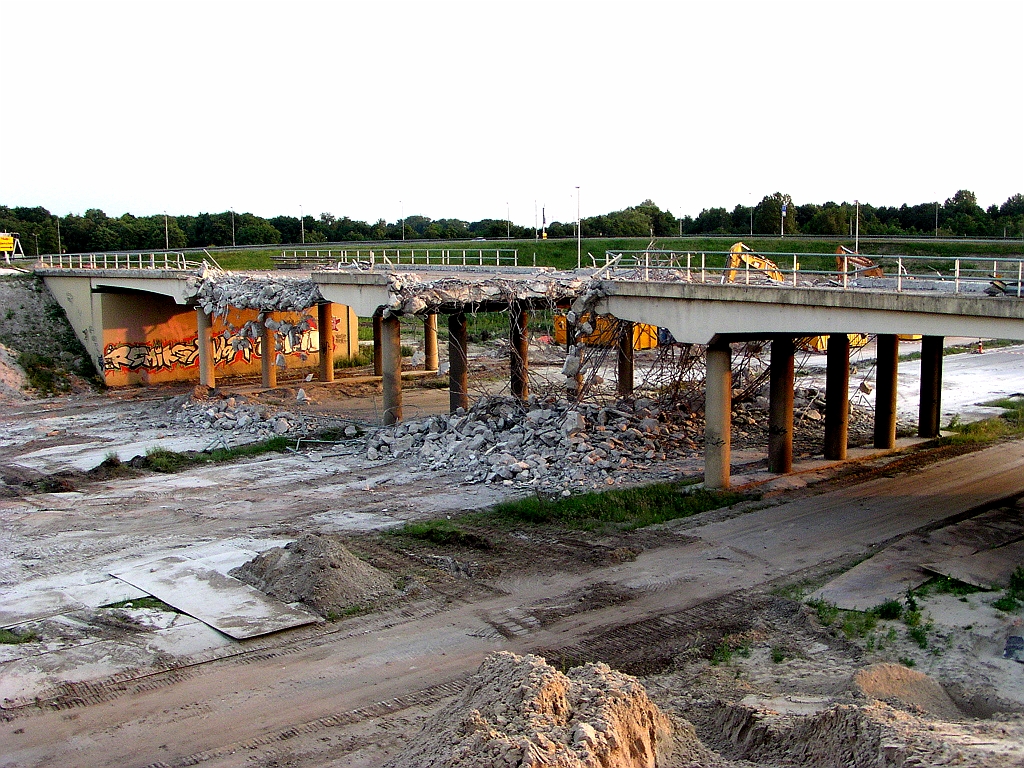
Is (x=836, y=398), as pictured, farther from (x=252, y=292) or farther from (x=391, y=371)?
(x=252, y=292)

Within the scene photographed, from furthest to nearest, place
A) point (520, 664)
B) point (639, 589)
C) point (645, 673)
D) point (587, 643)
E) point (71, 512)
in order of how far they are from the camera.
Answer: point (71, 512), point (639, 589), point (587, 643), point (645, 673), point (520, 664)

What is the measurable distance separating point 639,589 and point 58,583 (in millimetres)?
10633

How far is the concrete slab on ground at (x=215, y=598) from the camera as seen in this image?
609 inches

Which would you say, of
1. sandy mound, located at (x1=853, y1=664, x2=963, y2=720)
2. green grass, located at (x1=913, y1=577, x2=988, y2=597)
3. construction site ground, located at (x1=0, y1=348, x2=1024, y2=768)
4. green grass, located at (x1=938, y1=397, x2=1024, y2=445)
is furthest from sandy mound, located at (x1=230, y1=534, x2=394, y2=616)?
green grass, located at (x1=938, y1=397, x2=1024, y2=445)

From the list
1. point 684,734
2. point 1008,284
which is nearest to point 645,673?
point 684,734

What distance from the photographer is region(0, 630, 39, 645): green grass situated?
14.8m

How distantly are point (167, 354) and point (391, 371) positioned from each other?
68.3 ft

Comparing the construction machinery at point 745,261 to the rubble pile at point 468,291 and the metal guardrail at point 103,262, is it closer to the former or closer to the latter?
the rubble pile at point 468,291

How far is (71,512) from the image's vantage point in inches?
922

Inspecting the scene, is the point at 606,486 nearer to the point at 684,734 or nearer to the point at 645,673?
the point at 645,673

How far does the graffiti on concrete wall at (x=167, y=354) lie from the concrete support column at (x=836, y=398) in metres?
27.0

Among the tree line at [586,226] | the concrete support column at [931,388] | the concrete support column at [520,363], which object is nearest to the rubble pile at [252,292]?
the concrete support column at [520,363]

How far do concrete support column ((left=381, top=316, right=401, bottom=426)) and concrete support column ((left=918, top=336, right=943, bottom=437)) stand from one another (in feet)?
55.6

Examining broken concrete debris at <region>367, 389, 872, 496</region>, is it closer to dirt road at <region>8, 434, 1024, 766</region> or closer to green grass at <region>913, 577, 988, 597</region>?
dirt road at <region>8, 434, 1024, 766</region>
